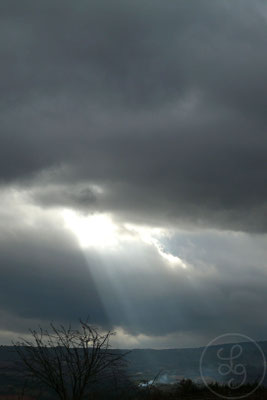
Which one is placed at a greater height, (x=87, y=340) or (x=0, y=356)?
(x=0, y=356)

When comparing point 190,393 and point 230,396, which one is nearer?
point 230,396

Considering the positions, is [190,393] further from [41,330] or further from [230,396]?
[41,330]

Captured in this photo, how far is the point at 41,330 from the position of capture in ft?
78.5

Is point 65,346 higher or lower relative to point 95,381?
higher

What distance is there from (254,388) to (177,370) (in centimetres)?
16097

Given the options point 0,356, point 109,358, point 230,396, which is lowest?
point 230,396

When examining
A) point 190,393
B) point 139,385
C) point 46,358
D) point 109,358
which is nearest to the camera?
point 46,358

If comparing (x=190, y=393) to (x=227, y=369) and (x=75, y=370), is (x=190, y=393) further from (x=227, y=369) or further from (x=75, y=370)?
(x=75, y=370)

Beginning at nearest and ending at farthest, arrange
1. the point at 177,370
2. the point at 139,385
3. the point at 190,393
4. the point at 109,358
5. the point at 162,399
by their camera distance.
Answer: the point at 109,358, the point at 139,385, the point at 162,399, the point at 190,393, the point at 177,370

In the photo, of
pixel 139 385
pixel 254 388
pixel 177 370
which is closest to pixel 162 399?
pixel 139 385

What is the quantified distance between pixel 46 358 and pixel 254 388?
19.1 metres

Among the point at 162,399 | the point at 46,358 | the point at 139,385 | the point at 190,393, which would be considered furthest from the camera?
the point at 190,393

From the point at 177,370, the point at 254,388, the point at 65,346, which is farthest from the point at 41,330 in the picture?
the point at 177,370

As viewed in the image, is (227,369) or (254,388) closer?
(227,369)
